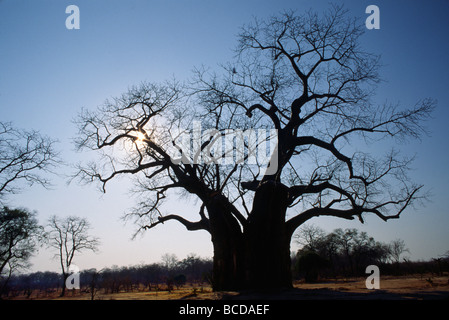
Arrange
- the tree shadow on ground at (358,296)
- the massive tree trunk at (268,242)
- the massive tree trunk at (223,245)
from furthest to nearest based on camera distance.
A: the massive tree trunk at (223,245) < the massive tree trunk at (268,242) < the tree shadow on ground at (358,296)

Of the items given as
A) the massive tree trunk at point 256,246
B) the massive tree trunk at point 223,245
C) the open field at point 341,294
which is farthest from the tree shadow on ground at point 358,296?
the massive tree trunk at point 223,245

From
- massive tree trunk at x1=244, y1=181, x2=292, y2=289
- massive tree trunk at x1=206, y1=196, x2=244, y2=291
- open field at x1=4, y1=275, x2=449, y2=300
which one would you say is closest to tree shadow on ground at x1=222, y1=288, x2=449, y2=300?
open field at x1=4, y1=275, x2=449, y2=300

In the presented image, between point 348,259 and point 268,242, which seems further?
point 348,259

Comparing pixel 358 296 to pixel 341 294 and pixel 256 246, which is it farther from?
pixel 256 246

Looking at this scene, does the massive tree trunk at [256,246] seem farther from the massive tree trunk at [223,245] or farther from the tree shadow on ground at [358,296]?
the tree shadow on ground at [358,296]

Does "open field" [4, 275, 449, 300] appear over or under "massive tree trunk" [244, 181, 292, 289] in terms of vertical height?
under

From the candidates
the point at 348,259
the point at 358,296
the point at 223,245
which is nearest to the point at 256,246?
the point at 223,245

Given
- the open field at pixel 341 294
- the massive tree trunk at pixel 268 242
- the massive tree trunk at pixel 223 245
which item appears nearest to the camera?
the open field at pixel 341 294

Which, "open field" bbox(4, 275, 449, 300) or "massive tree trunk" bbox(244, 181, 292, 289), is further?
"massive tree trunk" bbox(244, 181, 292, 289)

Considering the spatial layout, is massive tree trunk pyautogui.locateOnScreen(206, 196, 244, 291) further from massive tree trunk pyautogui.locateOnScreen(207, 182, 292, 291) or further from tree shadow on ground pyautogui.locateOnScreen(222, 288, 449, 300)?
tree shadow on ground pyautogui.locateOnScreen(222, 288, 449, 300)

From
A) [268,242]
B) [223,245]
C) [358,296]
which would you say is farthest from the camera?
[223,245]

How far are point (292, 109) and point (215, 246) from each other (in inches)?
237
